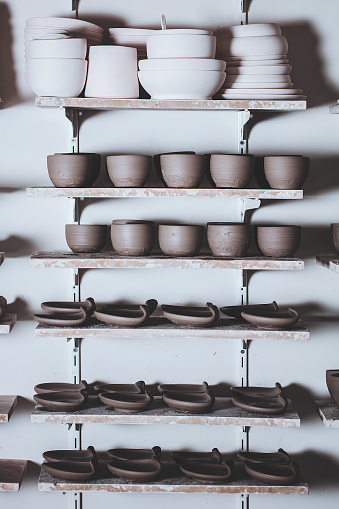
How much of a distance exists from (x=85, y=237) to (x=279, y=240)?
70 cm

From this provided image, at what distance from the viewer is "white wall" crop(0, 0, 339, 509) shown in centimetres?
258

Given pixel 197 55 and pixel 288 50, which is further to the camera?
pixel 288 50

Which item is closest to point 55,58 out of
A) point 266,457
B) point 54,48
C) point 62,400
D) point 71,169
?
point 54,48

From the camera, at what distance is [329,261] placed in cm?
239

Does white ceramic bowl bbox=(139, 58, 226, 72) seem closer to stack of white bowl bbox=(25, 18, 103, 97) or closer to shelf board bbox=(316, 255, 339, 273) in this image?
stack of white bowl bbox=(25, 18, 103, 97)

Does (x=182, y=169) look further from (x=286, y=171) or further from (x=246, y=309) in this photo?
(x=246, y=309)

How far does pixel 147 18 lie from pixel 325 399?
5.46ft

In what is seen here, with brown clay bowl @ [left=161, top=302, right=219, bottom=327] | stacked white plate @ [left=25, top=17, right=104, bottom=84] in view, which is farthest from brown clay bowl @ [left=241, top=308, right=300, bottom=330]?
stacked white plate @ [left=25, top=17, right=104, bottom=84]

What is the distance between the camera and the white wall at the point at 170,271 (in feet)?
8.48

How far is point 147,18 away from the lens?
8.47 feet

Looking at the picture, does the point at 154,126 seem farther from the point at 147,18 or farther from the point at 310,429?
the point at 310,429

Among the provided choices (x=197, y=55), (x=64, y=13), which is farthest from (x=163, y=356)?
(x=64, y=13)

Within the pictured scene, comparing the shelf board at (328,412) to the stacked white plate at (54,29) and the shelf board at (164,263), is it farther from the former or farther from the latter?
the stacked white plate at (54,29)

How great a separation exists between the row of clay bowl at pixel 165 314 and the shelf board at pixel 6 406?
352mm
